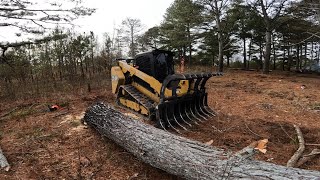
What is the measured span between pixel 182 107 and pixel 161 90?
951mm

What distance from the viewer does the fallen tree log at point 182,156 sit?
3174mm

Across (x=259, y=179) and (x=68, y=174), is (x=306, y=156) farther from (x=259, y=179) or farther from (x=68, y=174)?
(x=68, y=174)

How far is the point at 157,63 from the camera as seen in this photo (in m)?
7.95

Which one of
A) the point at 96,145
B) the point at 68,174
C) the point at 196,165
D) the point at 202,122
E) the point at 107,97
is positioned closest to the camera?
the point at 196,165

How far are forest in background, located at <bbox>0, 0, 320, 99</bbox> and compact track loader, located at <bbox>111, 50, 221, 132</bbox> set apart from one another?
4398 millimetres

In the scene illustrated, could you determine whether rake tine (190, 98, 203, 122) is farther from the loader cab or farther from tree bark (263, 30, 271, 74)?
tree bark (263, 30, 271, 74)

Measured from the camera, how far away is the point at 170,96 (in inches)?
272

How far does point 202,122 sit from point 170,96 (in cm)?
112

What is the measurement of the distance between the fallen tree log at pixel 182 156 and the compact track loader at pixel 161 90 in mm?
1235

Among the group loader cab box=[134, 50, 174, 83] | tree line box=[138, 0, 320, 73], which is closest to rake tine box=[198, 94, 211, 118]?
loader cab box=[134, 50, 174, 83]

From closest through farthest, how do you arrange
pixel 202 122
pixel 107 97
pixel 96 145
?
pixel 96 145
pixel 202 122
pixel 107 97

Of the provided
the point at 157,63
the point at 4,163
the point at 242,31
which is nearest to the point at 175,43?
the point at 242,31

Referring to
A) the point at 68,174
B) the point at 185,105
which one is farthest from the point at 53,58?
the point at 68,174

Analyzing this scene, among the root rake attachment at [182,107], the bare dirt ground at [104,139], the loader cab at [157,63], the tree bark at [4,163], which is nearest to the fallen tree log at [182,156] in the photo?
the bare dirt ground at [104,139]
